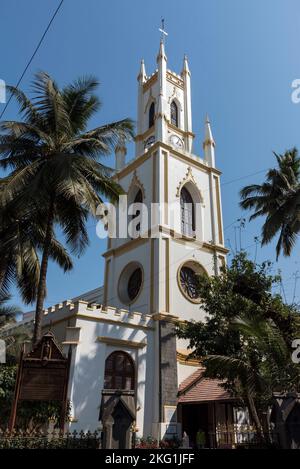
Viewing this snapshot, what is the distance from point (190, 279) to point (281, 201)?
6.99 meters

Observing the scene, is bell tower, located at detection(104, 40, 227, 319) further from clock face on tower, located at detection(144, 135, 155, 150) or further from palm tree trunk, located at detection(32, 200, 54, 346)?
palm tree trunk, located at detection(32, 200, 54, 346)

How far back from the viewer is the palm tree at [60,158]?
51.8 feet

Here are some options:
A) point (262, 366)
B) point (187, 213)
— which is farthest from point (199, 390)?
point (187, 213)

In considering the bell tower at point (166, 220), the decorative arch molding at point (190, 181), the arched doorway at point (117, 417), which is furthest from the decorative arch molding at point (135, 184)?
the arched doorway at point (117, 417)

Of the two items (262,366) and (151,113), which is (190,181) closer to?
(151,113)

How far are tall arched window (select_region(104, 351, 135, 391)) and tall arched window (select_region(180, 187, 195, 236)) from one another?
975 centimetres

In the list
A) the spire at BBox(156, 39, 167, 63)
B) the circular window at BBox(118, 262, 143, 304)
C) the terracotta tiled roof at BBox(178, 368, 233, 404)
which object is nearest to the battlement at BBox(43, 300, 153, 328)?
the terracotta tiled roof at BBox(178, 368, 233, 404)

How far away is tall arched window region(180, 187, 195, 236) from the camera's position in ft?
85.0

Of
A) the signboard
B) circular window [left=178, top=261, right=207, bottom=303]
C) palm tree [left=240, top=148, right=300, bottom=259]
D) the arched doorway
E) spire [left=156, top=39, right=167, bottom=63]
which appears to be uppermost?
spire [left=156, top=39, right=167, bottom=63]

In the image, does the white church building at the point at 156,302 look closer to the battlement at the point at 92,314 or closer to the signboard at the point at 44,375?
the battlement at the point at 92,314

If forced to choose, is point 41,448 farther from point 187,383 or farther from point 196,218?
point 196,218

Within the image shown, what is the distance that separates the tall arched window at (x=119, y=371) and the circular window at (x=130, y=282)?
581 cm

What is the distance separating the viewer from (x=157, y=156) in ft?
84.0

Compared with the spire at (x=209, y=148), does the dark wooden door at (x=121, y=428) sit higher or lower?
lower
